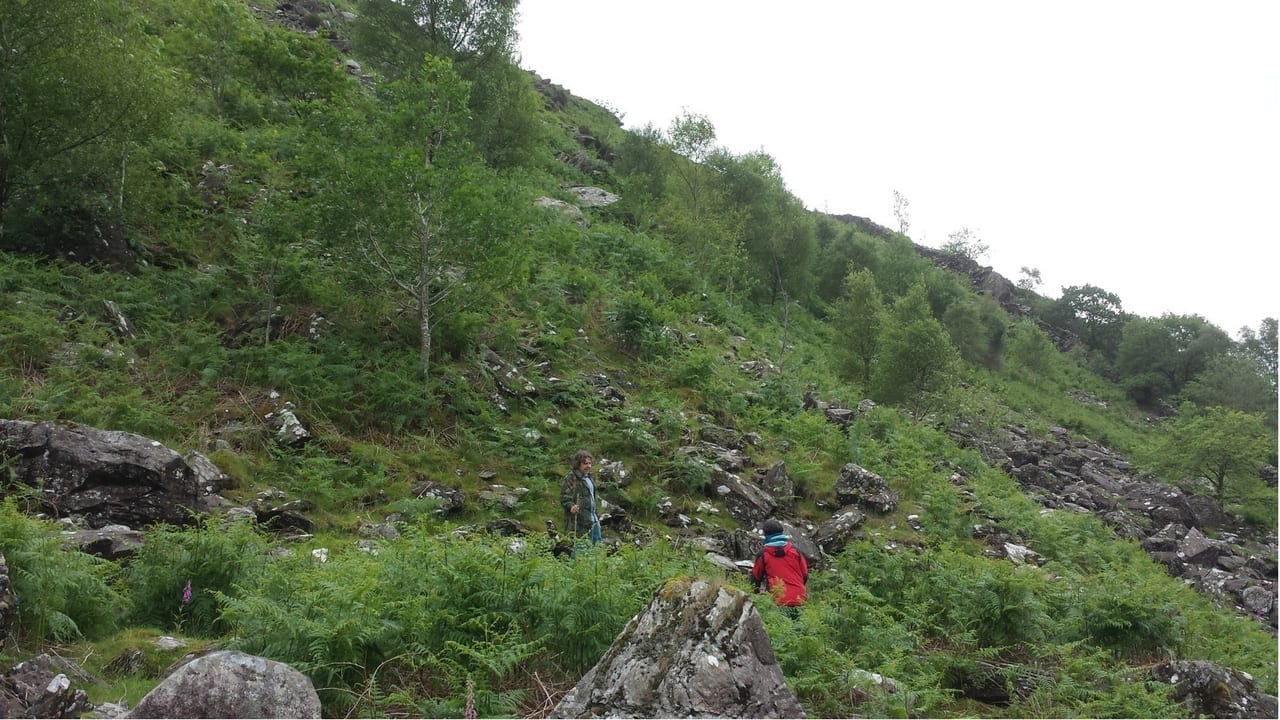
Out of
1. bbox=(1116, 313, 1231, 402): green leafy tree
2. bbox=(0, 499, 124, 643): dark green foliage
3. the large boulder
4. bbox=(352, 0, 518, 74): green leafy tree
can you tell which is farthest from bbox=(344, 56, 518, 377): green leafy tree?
bbox=(1116, 313, 1231, 402): green leafy tree

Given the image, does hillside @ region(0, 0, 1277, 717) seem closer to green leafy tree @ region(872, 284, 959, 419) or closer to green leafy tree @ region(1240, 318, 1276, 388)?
green leafy tree @ region(872, 284, 959, 419)

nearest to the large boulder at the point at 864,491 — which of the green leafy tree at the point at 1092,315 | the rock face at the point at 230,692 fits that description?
the rock face at the point at 230,692

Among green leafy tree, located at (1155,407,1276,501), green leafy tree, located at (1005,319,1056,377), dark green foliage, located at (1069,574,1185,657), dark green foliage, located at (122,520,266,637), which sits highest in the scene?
green leafy tree, located at (1005,319,1056,377)

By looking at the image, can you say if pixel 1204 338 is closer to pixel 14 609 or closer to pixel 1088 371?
pixel 1088 371

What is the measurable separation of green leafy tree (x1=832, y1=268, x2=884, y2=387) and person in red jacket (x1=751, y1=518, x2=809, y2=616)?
23.2 meters

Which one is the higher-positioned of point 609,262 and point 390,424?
point 609,262

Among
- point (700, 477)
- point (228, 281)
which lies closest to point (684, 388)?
point (700, 477)

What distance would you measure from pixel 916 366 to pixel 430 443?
70.7 ft

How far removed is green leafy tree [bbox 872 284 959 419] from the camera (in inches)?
1065

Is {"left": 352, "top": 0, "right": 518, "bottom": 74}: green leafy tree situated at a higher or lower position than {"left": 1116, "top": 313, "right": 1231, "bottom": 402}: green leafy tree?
lower

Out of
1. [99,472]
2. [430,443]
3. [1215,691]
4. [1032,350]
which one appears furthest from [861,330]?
[1032,350]

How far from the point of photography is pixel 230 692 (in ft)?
13.2

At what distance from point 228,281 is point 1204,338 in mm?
81121

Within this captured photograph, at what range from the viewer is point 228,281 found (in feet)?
47.6
